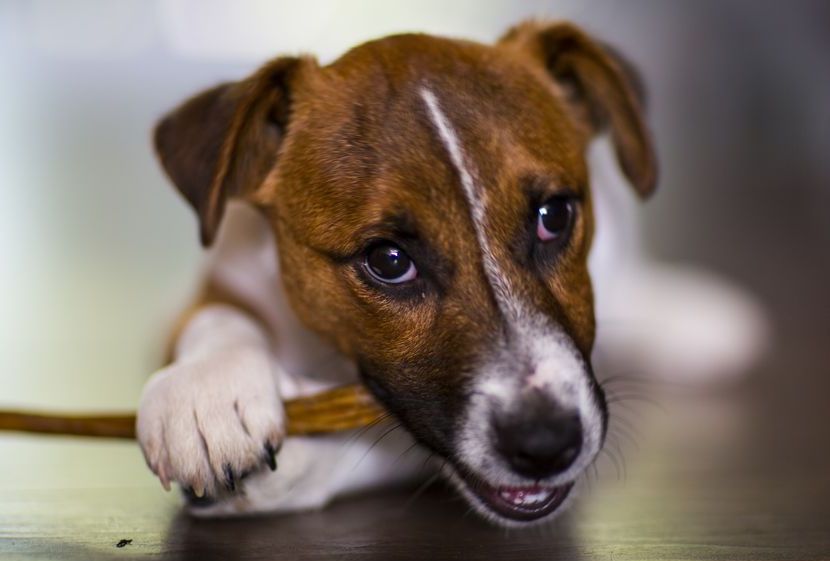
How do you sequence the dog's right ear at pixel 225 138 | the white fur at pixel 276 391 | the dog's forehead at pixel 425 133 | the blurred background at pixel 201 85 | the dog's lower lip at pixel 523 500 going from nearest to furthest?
1. the white fur at pixel 276 391
2. the dog's lower lip at pixel 523 500
3. the dog's forehead at pixel 425 133
4. the dog's right ear at pixel 225 138
5. the blurred background at pixel 201 85

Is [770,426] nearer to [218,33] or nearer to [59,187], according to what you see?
[218,33]

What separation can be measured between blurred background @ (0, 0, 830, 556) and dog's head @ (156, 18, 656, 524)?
315 centimetres

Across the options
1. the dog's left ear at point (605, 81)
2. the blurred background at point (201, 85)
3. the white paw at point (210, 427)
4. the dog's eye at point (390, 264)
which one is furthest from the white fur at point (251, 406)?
the blurred background at point (201, 85)

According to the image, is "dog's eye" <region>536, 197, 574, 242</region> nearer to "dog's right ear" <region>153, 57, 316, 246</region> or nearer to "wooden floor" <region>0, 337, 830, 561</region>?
"wooden floor" <region>0, 337, 830, 561</region>

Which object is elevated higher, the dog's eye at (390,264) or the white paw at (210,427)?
the dog's eye at (390,264)

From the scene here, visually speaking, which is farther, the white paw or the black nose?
the white paw

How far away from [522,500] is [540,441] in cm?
24

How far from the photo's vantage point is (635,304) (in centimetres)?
430

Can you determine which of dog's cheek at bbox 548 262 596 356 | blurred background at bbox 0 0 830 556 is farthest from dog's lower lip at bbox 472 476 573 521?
blurred background at bbox 0 0 830 556

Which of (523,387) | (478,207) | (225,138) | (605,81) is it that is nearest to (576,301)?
(478,207)

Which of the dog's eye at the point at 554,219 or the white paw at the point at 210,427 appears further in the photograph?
the dog's eye at the point at 554,219

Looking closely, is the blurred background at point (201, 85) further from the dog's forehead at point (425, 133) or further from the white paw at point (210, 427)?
the white paw at point (210, 427)

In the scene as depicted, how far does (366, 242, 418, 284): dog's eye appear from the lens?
84.6 inches

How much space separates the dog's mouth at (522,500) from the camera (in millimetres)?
2006
